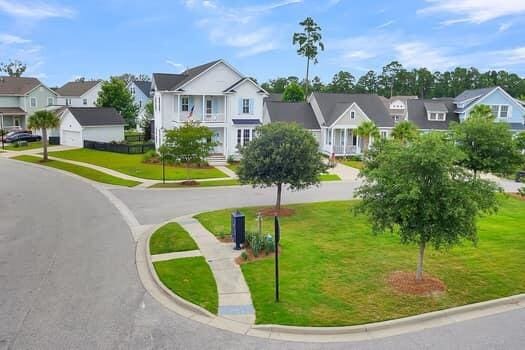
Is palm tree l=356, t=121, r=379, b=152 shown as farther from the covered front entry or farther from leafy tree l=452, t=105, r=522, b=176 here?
the covered front entry

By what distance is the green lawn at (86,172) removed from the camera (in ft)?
94.4

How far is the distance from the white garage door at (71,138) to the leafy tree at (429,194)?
43.2 meters

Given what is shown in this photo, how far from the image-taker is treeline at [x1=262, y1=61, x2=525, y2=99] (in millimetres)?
96644

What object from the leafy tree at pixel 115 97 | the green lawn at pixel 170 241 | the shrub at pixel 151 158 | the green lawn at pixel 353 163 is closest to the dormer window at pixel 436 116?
the green lawn at pixel 353 163

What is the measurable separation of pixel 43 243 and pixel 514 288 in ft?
49.9

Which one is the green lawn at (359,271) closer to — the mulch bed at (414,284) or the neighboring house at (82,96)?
the mulch bed at (414,284)

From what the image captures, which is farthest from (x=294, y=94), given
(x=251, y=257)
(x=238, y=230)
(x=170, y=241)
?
(x=251, y=257)

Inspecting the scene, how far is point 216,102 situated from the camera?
40.2 meters

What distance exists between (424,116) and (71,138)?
4126 cm

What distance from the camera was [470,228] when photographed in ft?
35.5

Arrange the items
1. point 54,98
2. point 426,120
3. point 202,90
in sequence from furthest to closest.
A: point 54,98
point 426,120
point 202,90

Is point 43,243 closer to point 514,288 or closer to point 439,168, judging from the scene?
point 439,168

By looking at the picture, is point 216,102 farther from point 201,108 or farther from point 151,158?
point 151,158

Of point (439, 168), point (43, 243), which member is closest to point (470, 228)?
point (439, 168)
